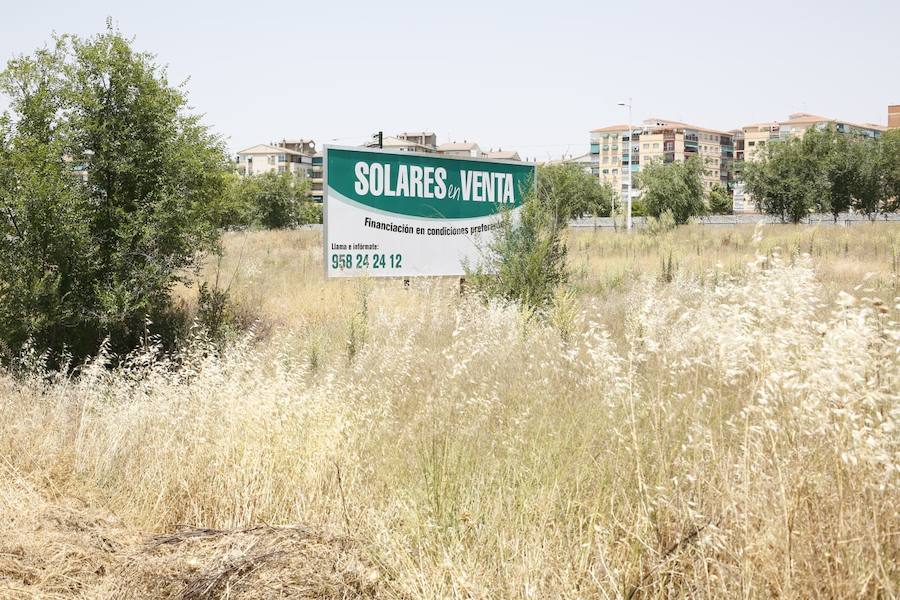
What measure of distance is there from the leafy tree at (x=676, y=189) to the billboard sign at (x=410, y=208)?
146 feet

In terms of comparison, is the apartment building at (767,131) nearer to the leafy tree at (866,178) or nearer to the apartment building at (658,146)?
the apartment building at (658,146)

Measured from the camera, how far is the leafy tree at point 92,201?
8.81 m

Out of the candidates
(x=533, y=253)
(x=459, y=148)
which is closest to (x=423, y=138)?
(x=459, y=148)

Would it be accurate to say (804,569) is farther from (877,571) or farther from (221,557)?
(221,557)

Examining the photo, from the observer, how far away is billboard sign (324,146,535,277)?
13.0m

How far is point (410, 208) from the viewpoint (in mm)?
14031

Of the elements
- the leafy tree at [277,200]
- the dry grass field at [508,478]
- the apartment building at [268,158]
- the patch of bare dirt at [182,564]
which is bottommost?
the patch of bare dirt at [182,564]

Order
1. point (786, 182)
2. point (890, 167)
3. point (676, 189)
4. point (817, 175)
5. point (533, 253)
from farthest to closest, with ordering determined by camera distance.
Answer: point (890, 167), point (676, 189), point (817, 175), point (786, 182), point (533, 253)

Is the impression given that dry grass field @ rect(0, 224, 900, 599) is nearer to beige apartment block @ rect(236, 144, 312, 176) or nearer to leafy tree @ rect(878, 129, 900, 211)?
leafy tree @ rect(878, 129, 900, 211)

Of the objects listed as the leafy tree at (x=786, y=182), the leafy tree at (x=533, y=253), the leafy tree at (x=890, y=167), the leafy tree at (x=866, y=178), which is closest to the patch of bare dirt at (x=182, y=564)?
the leafy tree at (x=533, y=253)

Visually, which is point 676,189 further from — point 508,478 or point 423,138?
point 423,138

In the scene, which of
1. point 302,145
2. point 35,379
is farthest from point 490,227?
point 302,145

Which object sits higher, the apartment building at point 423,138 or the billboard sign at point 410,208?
the apartment building at point 423,138

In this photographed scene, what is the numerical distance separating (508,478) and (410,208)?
34.6ft
